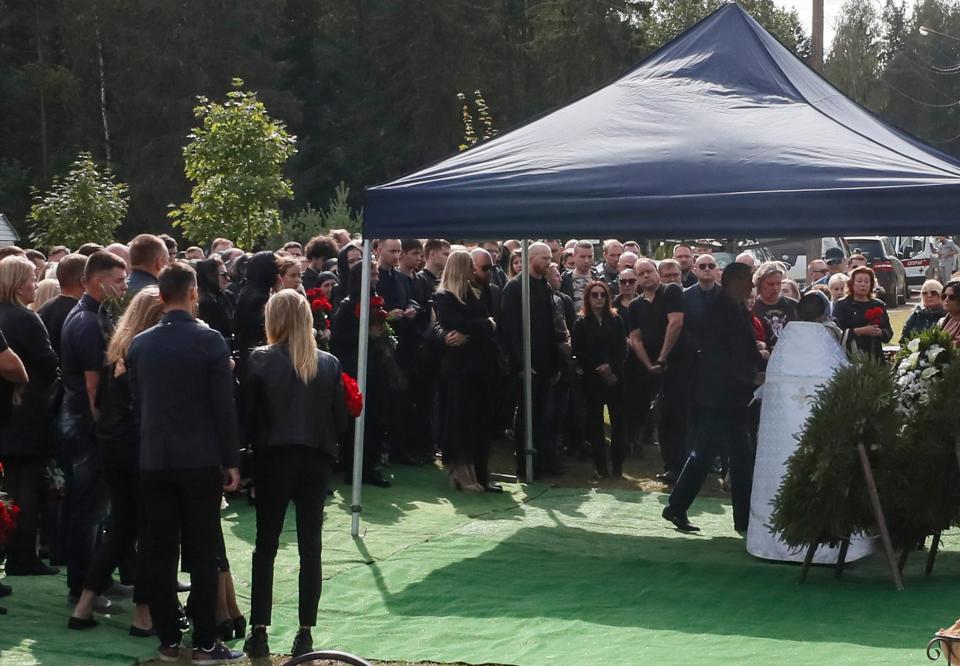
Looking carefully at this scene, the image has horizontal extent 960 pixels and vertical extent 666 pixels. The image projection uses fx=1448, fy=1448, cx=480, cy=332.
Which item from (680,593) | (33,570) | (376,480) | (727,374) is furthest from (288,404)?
(376,480)

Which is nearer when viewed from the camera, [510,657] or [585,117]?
[510,657]

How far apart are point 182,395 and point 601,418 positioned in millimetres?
6941

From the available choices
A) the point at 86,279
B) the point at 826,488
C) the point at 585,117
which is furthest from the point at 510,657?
the point at 585,117

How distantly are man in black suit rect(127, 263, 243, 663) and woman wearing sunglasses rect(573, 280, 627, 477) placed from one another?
6509mm

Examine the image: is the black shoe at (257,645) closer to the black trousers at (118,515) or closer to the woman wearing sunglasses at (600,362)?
the black trousers at (118,515)

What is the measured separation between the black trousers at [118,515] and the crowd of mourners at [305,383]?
0.04 ft

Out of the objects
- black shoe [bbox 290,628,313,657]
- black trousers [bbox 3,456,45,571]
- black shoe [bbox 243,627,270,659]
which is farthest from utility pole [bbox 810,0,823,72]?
black shoe [bbox 243,627,270,659]

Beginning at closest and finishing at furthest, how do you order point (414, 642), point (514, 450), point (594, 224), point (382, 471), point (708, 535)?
point (414, 642), point (594, 224), point (708, 535), point (382, 471), point (514, 450)

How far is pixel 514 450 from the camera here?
46.5ft

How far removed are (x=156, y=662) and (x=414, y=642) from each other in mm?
1334

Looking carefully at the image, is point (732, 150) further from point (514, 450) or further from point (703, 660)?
point (514, 450)

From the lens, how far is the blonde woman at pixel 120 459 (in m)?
7.19

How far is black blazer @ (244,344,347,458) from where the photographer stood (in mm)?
7039

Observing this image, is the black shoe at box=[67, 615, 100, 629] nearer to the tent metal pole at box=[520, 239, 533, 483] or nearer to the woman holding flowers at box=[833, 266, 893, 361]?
the tent metal pole at box=[520, 239, 533, 483]
